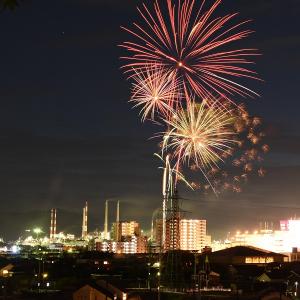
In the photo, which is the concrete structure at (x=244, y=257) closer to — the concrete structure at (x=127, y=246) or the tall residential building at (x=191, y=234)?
the tall residential building at (x=191, y=234)

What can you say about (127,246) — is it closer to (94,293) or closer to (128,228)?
(128,228)

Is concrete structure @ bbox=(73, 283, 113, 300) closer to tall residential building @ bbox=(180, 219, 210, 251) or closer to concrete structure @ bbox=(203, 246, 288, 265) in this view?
concrete structure @ bbox=(203, 246, 288, 265)

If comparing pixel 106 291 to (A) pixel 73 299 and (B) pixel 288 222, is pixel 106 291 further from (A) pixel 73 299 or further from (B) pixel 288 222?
(B) pixel 288 222

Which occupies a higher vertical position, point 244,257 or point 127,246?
point 127,246

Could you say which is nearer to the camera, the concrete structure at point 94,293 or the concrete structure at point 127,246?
the concrete structure at point 94,293

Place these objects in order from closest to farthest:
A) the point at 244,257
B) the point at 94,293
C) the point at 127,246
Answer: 1. the point at 94,293
2. the point at 244,257
3. the point at 127,246

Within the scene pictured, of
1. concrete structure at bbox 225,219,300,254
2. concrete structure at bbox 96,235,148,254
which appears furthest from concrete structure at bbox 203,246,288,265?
concrete structure at bbox 96,235,148,254

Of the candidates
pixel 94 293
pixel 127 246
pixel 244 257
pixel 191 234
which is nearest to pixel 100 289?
pixel 94 293

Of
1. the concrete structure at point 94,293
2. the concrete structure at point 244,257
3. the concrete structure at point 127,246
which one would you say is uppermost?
the concrete structure at point 127,246

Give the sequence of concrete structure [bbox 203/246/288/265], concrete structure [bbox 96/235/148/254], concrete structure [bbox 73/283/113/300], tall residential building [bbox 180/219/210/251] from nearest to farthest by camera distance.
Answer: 1. concrete structure [bbox 73/283/113/300]
2. concrete structure [bbox 203/246/288/265]
3. tall residential building [bbox 180/219/210/251]
4. concrete structure [bbox 96/235/148/254]

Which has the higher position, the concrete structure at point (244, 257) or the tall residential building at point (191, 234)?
the tall residential building at point (191, 234)

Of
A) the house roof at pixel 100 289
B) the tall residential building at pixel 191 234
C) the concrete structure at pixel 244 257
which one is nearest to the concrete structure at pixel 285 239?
the tall residential building at pixel 191 234
